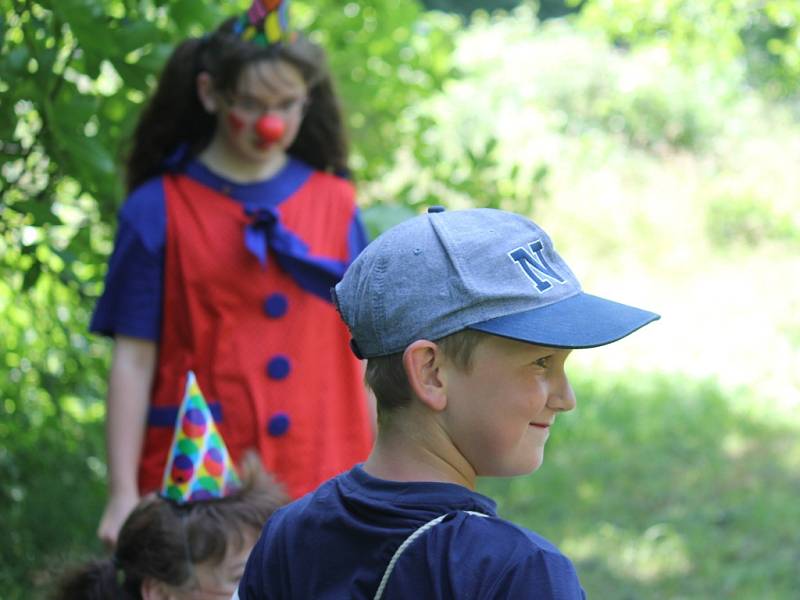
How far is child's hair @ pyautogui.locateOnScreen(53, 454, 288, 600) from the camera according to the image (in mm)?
2285

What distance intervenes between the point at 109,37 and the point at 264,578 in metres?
1.57

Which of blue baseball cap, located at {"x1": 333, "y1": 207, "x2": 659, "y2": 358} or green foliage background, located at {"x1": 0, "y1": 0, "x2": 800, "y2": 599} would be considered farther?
green foliage background, located at {"x1": 0, "y1": 0, "x2": 800, "y2": 599}

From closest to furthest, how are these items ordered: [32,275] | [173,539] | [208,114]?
[173,539], [208,114], [32,275]

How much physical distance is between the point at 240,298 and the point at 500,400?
1319 millimetres

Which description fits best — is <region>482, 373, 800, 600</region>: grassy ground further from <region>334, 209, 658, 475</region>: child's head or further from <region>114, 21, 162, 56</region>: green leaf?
<region>334, 209, 658, 475</region>: child's head

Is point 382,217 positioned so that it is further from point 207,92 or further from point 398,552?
point 398,552

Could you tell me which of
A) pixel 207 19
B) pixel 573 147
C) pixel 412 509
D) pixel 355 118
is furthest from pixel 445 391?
Answer: pixel 573 147

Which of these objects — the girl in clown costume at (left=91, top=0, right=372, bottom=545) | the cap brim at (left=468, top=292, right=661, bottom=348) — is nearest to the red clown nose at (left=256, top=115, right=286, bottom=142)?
the girl in clown costume at (left=91, top=0, right=372, bottom=545)

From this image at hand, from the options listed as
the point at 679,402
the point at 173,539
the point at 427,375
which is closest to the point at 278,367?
the point at 173,539

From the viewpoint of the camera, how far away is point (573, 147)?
1248 cm

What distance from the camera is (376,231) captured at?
3.52m

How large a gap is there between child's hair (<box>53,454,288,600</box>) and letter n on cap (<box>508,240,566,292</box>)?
999 millimetres

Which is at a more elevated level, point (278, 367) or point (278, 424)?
point (278, 367)

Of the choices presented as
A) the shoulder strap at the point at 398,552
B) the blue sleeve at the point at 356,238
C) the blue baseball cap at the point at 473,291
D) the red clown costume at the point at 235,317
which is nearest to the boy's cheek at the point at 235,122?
the red clown costume at the point at 235,317
